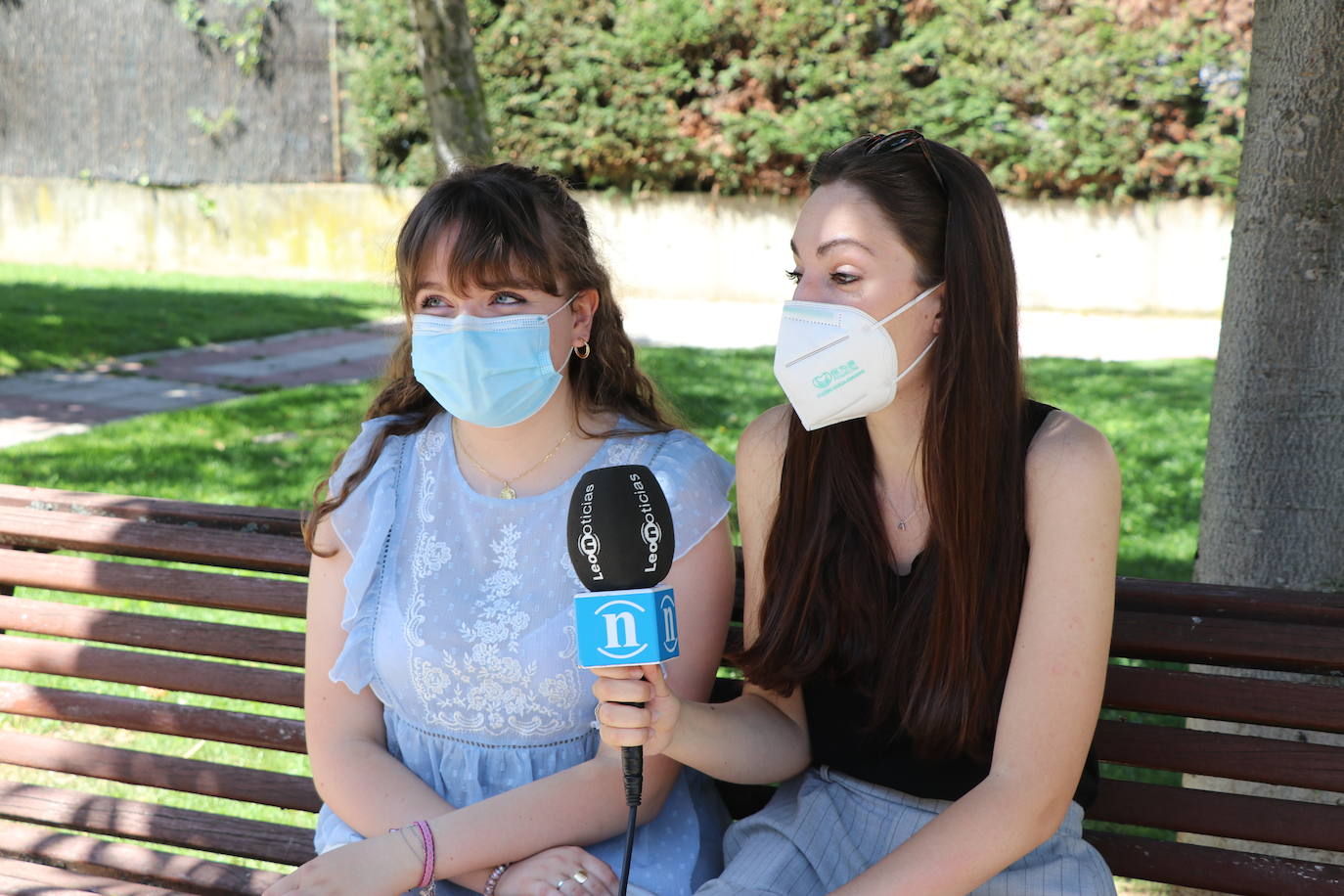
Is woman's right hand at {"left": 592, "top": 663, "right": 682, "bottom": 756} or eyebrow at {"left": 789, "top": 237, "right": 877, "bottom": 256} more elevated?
eyebrow at {"left": 789, "top": 237, "right": 877, "bottom": 256}

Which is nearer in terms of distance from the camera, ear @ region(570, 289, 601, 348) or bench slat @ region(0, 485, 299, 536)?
ear @ region(570, 289, 601, 348)

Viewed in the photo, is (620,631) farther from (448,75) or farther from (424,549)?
(448,75)

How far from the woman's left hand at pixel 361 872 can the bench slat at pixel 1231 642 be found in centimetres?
128

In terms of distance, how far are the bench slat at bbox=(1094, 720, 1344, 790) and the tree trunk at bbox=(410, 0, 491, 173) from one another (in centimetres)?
530

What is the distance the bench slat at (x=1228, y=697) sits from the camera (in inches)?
90.8

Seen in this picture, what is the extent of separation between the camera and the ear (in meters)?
2.61

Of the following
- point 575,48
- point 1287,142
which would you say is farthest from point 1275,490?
point 575,48

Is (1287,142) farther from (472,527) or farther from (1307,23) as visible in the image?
(472,527)

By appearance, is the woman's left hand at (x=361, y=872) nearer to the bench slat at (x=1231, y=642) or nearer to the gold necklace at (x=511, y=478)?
the gold necklace at (x=511, y=478)

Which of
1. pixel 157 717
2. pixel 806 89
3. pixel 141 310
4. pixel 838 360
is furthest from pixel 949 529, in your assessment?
pixel 806 89

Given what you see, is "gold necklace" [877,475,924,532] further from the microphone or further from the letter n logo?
the letter n logo

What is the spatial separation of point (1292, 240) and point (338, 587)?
2.05 meters

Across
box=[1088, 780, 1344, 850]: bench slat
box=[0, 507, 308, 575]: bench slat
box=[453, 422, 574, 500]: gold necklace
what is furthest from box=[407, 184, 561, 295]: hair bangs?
box=[1088, 780, 1344, 850]: bench slat

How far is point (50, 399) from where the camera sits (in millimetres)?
8523
